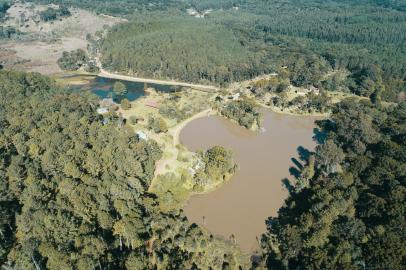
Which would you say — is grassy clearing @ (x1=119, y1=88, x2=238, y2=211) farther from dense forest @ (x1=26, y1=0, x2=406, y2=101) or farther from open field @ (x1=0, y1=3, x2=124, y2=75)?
open field @ (x1=0, y1=3, x2=124, y2=75)

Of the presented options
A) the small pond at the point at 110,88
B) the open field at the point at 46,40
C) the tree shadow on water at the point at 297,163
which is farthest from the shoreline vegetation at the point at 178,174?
the open field at the point at 46,40

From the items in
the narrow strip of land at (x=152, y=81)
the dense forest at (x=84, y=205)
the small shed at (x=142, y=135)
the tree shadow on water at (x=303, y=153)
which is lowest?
the narrow strip of land at (x=152, y=81)

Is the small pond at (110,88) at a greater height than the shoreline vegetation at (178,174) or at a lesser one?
lesser

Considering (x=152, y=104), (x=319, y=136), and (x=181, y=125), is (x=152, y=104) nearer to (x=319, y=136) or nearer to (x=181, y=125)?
(x=181, y=125)

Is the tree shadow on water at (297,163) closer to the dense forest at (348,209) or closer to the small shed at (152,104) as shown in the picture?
the dense forest at (348,209)

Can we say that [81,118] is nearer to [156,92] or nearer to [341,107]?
[156,92]

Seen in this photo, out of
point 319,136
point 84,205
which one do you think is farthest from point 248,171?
point 84,205
